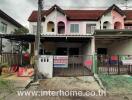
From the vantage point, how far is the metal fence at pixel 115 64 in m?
13.5

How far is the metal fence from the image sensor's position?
13539 millimetres

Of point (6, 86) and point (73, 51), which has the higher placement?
point (73, 51)

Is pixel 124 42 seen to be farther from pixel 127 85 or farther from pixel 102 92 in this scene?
pixel 102 92

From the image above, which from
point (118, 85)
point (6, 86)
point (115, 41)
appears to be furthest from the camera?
point (115, 41)

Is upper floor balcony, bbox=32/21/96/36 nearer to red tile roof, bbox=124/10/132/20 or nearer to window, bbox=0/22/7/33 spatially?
window, bbox=0/22/7/33

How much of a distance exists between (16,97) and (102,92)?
4.32 m

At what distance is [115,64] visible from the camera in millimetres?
14656

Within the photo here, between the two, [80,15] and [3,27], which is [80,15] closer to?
[80,15]

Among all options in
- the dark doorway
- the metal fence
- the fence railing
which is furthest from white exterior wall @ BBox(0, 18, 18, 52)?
the metal fence

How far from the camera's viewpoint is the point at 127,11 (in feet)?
82.4

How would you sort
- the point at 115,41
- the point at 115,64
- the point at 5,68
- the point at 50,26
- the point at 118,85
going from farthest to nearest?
1. the point at 50,26
2. the point at 115,41
3. the point at 115,64
4. the point at 5,68
5. the point at 118,85

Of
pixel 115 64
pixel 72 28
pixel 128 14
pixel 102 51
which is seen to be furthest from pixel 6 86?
pixel 128 14

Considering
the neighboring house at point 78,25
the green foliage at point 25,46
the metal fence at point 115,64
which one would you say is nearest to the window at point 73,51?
the neighboring house at point 78,25

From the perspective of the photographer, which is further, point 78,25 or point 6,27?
point 78,25
